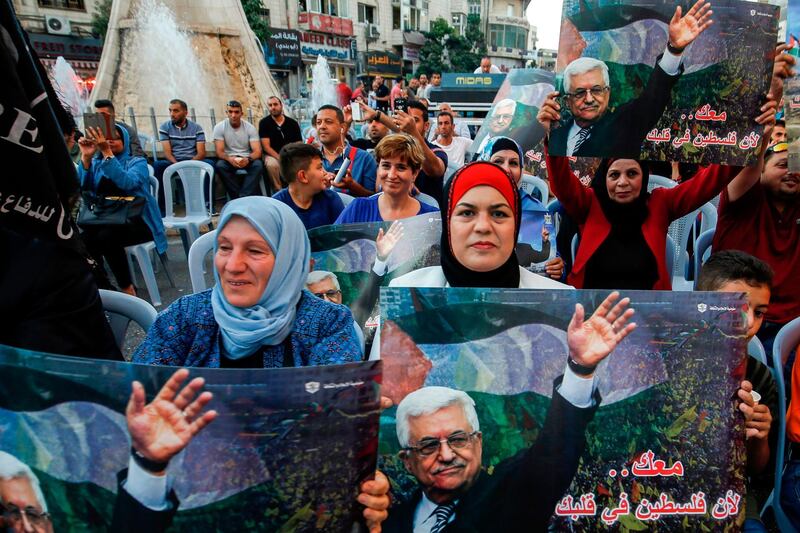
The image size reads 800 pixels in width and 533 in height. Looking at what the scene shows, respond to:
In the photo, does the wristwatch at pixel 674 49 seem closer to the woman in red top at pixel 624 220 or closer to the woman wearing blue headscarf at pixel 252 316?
the woman in red top at pixel 624 220

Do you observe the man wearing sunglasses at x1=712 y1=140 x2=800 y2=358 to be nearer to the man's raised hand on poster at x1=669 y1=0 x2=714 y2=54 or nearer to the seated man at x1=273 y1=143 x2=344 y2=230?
the man's raised hand on poster at x1=669 y1=0 x2=714 y2=54

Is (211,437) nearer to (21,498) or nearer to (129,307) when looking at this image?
(21,498)

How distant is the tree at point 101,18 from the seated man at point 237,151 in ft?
82.3

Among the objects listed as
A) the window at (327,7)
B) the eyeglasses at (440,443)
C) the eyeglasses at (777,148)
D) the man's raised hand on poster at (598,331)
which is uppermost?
the window at (327,7)

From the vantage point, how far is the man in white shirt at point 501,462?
1.29m

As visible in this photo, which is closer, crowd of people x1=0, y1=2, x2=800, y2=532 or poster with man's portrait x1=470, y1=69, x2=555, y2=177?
crowd of people x1=0, y1=2, x2=800, y2=532

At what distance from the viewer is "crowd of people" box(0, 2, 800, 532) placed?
4.23ft

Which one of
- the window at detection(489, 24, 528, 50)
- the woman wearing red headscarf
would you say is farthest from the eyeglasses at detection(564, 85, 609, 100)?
the window at detection(489, 24, 528, 50)

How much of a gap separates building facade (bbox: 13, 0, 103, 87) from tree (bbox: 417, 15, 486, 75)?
28055 mm

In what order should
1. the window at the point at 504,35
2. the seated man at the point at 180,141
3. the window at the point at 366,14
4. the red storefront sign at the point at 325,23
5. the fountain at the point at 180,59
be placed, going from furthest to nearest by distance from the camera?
the window at the point at 504,35, the window at the point at 366,14, the red storefront sign at the point at 325,23, the fountain at the point at 180,59, the seated man at the point at 180,141

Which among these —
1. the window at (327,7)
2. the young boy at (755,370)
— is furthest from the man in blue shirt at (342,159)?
the window at (327,7)

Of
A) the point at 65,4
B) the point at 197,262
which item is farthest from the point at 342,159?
the point at 65,4

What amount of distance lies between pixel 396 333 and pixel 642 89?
1510mm

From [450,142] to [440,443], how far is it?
6.22 meters
